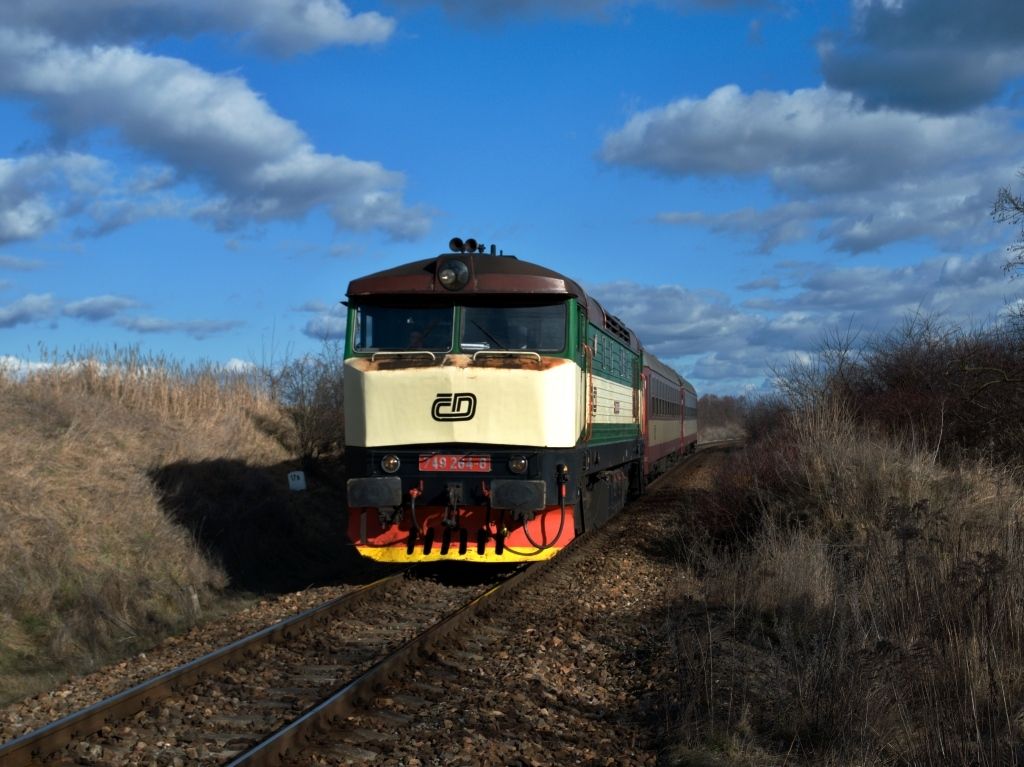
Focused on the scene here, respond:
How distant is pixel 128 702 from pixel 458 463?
4.72m

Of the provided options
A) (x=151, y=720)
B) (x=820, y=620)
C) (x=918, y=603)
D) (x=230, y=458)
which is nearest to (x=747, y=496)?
(x=820, y=620)

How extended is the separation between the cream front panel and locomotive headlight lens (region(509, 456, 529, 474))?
18 centimetres

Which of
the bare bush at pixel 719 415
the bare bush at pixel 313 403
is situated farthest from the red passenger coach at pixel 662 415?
the bare bush at pixel 719 415

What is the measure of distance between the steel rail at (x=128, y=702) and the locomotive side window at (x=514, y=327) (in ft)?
11.1

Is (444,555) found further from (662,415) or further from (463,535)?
(662,415)

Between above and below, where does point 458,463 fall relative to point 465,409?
below

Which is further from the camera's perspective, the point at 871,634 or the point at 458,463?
the point at 458,463

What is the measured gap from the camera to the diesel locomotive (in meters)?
10.4

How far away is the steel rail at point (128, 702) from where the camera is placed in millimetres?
5348

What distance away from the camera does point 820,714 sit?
5570 millimetres

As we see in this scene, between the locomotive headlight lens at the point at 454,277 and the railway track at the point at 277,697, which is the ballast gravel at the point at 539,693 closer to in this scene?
the railway track at the point at 277,697

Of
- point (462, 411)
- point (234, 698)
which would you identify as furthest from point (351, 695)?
point (462, 411)

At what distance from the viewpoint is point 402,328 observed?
11.0m

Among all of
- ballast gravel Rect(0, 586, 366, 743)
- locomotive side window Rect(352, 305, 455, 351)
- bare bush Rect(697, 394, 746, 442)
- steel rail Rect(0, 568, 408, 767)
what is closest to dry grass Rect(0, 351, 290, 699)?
ballast gravel Rect(0, 586, 366, 743)
